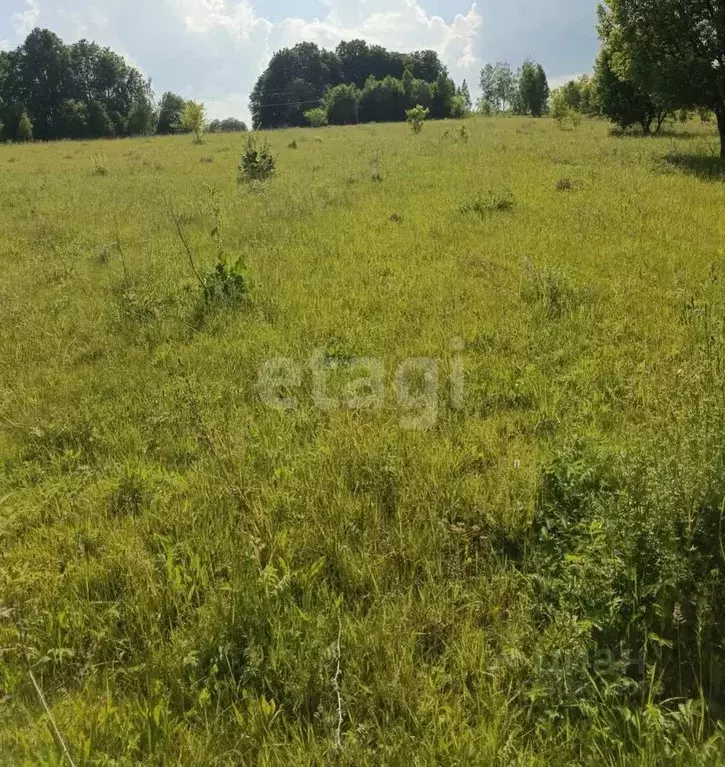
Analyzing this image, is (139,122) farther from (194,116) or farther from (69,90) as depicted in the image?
(194,116)

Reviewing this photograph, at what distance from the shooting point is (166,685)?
2.19 m

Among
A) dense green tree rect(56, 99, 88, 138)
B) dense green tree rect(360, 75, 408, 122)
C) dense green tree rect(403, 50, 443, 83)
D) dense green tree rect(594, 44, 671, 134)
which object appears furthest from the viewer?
dense green tree rect(403, 50, 443, 83)

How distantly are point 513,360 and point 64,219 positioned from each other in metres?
10.8

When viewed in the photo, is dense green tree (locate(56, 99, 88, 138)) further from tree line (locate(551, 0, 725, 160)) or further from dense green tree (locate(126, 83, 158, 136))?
tree line (locate(551, 0, 725, 160))

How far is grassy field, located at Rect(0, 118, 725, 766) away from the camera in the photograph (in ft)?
6.53

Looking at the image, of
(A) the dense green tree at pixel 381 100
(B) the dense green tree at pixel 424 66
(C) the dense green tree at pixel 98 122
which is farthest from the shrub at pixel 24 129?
(B) the dense green tree at pixel 424 66

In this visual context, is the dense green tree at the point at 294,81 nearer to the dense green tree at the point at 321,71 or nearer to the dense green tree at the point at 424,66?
the dense green tree at the point at 321,71

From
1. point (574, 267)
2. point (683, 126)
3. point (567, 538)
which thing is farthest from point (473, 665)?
point (683, 126)

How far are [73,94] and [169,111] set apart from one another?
12.0m

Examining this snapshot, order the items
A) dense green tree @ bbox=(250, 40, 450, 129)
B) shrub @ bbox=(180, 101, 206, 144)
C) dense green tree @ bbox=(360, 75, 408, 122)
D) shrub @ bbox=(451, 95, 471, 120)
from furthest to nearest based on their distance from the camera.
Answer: dense green tree @ bbox=(250, 40, 450, 129) < dense green tree @ bbox=(360, 75, 408, 122) < shrub @ bbox=(451, 95, 471, 120) < shrub @ bbox=(180, 101, 206, 144)

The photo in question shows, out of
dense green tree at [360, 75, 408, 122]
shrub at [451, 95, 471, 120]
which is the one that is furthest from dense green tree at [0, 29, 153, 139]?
shrub at [451, 95, 471, 120]

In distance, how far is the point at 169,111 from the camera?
247 feet

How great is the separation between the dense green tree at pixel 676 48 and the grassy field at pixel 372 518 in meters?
10.3

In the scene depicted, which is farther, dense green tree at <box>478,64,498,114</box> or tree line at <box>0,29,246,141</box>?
dense green tree at <box>478,64,498,114</box>
